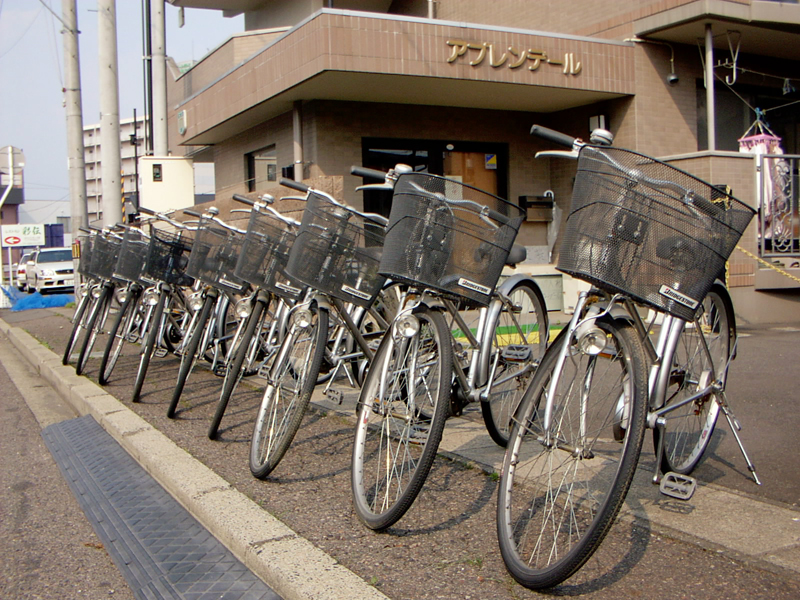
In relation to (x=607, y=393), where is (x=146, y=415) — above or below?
below

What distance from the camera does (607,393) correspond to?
3.01 metres

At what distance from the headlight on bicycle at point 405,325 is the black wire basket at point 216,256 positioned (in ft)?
7.86

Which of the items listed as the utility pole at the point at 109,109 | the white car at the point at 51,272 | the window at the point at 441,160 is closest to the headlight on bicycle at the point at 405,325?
the window at the point at 441,160

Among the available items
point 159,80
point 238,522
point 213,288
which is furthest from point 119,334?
point 159,80

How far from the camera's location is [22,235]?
34.1 meters

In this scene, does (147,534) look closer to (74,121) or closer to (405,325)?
(405,325)

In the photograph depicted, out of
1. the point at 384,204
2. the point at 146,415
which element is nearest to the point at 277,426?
the point at 146,415

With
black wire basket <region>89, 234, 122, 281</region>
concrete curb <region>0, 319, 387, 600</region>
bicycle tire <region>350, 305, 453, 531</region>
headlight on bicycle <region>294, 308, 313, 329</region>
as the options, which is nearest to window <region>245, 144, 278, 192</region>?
black wire basket <region>89, 234, 122, 281</region>

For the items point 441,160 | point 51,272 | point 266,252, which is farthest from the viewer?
point 51,272

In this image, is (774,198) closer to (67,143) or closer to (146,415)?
(146,415)

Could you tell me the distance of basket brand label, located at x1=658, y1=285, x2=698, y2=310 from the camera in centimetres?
264

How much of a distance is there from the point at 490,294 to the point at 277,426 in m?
1.27

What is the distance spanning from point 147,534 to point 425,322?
1586 mm

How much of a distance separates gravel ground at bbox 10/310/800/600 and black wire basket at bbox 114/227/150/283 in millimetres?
2156
